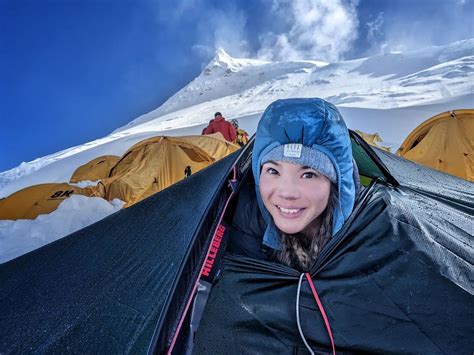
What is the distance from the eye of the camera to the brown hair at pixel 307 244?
40.4 inches

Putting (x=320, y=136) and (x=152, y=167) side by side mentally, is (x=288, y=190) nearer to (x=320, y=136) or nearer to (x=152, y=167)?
(x=320, y=136)

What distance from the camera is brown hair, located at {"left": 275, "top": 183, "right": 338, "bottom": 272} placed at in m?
1.03

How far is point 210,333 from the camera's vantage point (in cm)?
91

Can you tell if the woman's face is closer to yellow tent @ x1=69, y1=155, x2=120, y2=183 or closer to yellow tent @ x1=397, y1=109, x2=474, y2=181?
yellow tent @ x1=397, y1=109, x2=474, y2=181

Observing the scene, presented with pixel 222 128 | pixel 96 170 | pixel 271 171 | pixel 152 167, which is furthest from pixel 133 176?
pixel 222 128

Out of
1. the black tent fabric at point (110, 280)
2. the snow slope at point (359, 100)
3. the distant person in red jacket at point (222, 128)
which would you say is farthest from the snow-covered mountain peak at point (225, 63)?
the black tent fabric at point (110, 280)

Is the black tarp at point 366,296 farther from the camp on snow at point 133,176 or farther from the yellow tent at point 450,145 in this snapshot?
the yellow tent at point 450,145

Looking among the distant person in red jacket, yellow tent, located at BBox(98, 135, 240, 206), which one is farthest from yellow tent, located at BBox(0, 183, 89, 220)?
the distant person in red jacket

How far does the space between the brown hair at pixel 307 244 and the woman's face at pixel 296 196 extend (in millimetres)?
29

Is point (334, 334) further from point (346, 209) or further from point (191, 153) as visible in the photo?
point (191, 153)

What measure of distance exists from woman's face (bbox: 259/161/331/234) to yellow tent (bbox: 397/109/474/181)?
328cm

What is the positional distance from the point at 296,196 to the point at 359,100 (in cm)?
1621

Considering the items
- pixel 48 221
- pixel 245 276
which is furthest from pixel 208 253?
pixel 48 221

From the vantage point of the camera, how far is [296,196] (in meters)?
0.97
